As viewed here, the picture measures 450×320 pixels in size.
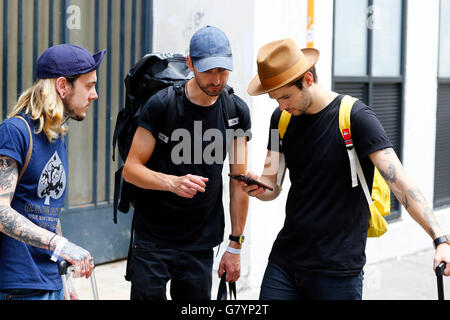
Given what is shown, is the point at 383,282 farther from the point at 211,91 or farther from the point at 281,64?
the point at 281,64

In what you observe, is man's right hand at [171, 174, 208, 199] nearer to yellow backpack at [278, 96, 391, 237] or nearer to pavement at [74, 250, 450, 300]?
yellow backpack at [278, 96, 391, 237]

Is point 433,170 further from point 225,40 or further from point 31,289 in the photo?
point 31,289

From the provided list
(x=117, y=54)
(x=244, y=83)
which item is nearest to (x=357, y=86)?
(x=244, y=83)

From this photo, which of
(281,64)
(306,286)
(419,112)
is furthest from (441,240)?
(419,112)

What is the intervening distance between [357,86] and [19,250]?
5.06 m

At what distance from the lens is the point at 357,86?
7.36 metres

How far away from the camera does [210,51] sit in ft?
11.8

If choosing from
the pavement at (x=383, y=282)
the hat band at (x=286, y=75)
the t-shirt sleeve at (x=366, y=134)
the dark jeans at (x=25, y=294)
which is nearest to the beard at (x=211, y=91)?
the hat band at (x=286, y=75)

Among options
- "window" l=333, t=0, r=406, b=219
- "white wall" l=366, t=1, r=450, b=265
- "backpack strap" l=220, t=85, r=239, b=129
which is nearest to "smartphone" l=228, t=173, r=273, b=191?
"backpack strap" l=220, t=85, r=239, b=129

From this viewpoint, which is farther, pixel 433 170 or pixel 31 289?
pixel 433 170

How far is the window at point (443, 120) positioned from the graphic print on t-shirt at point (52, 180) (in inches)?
250

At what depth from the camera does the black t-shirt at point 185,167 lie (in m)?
3.64

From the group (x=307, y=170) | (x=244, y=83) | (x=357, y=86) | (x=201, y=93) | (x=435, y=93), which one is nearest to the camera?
(x=307, y=170)
